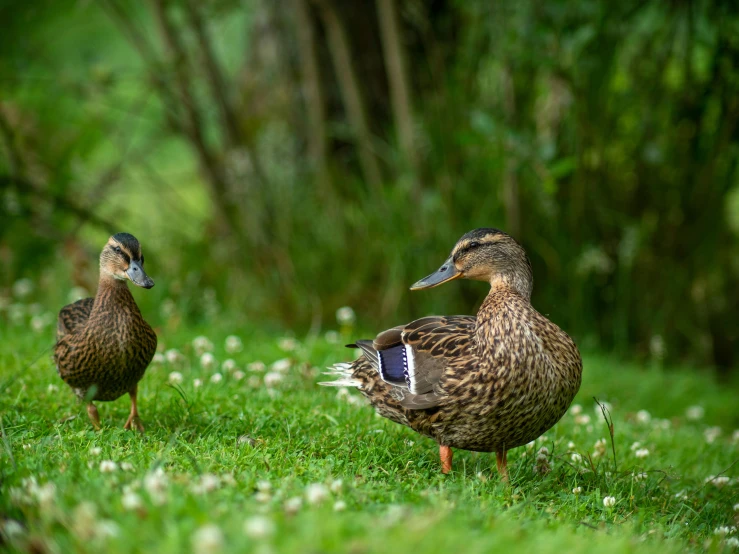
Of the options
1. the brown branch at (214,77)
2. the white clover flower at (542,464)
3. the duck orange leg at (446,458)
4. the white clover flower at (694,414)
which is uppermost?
the brown branch at (214,77)

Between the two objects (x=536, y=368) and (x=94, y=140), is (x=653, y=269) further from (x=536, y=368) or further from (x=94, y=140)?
(x=94, y=140)

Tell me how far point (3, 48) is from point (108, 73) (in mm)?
2092

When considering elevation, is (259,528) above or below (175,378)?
above

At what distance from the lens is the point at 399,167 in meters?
7.98

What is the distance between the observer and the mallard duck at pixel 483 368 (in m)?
3.78

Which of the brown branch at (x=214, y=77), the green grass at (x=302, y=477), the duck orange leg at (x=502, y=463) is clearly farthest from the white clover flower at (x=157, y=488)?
the brown branch at (x=214, y=77)

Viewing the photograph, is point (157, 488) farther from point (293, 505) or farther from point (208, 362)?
point (208, 362)

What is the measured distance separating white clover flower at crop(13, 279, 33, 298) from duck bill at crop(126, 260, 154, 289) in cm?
363

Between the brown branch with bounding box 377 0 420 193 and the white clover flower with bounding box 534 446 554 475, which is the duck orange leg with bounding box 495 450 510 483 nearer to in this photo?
the white clover flower with bounding box 534 446 554 475

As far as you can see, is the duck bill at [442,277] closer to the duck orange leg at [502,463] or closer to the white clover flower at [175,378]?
the duck orange leg at [502,463]

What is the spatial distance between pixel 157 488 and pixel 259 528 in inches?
22.4

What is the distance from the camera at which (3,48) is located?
27.9 ft

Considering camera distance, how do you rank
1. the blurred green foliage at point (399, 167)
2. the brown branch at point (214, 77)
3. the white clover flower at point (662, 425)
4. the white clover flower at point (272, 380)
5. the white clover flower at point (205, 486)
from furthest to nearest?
the brown branch at point (214, 77) → the blurred green foliage at point (399, 167) → the white clover flower at point (662, 425) → the white clover flower at point (272, 380) → the white clover flower at point (205, 486)

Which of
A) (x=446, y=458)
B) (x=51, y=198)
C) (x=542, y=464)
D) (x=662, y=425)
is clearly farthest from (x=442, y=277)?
(x=51, y=198)
